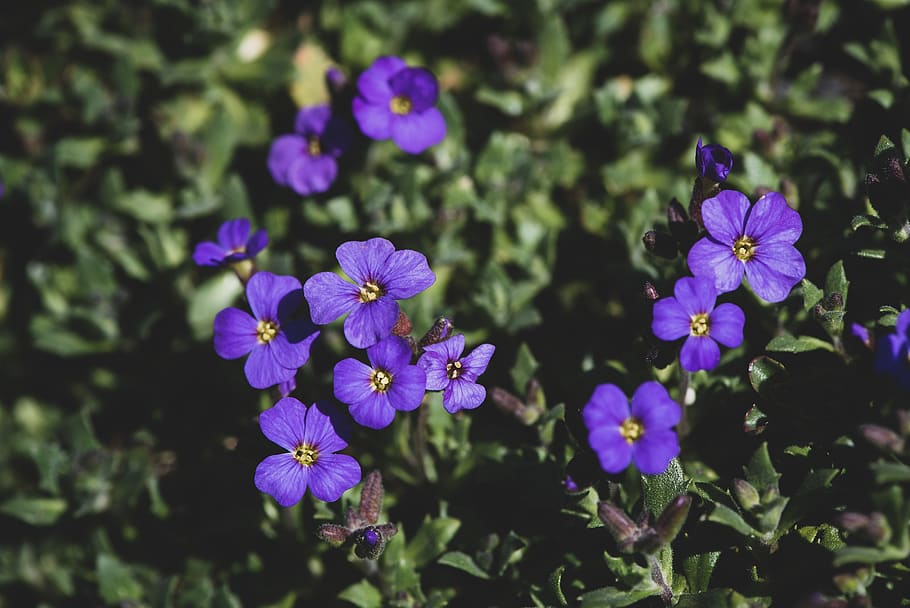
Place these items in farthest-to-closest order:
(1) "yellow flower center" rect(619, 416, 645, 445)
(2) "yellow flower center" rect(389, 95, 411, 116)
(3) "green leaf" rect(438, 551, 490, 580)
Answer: (2) "yellow flower center" rect(389, 95, 411, 116), (3) "green leaf" rect(438, 551, 490, 580), (1) "yellow flower center" rect(619, 416, 645, 445)

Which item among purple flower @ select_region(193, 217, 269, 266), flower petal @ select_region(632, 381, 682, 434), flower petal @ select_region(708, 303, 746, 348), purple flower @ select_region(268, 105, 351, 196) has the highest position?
purple flower @ select_region(268, 105, 351, 196)

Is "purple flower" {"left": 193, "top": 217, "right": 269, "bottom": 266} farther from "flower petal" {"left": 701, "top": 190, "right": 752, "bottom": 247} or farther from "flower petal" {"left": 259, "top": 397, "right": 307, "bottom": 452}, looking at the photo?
"flower petal" {"left": 701, "top": 190, "right": 752, "bottom": 247}

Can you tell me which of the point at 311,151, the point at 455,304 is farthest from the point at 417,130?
the point at 455,304

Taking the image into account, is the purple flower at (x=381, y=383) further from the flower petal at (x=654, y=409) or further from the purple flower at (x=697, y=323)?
the purple flower at (x=697, y=323)

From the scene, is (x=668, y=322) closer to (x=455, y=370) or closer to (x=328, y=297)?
(x=455, y=370)

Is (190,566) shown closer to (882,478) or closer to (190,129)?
(190,129)

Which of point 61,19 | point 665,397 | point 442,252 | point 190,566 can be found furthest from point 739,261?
point 61,19

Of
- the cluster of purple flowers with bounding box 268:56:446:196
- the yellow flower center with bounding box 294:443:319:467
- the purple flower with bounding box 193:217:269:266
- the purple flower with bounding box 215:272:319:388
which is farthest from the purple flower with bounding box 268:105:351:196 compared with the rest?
the yellow flower center with bounding box 294:443:319:467
